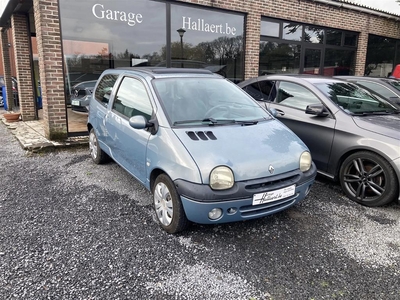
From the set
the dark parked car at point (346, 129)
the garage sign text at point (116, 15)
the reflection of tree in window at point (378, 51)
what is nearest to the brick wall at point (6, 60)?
the garage sign text at point (116, 15)

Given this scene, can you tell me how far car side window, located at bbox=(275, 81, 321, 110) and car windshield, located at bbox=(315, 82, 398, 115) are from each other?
0.17m

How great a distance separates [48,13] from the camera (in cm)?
550

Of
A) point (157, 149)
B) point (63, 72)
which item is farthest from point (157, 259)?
point (63, 72)

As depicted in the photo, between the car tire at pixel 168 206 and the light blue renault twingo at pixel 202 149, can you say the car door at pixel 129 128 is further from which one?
the car tire at pixel 168 206

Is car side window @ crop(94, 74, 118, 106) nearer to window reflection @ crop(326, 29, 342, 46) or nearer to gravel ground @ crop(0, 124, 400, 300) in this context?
gravel ground @ crop(0, 124, 400, 300)

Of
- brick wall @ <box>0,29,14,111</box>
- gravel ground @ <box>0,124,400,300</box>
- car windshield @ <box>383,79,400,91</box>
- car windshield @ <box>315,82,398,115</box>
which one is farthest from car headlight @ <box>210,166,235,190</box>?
brick wall @ <box>0,29,14,111</box>

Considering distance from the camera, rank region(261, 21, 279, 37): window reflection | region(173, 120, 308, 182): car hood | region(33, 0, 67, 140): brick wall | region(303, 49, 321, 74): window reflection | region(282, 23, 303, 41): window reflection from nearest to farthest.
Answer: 1. region(173, 120, 308, 182): car hood
2. region(33, 0, 67, 140): brick wall
3. region(261, 21, 279, 37): window reflection
4. region(282, 23, 303, 41): window reflection
5. region(303, 49, 321, 74): window reflection

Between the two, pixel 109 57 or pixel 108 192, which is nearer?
pixel 108 192

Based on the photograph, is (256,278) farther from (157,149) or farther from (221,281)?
(157,149)

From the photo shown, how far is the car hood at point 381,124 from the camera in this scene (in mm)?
3496

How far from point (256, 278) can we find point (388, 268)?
44.8 inches

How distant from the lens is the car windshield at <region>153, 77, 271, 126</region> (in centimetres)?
324

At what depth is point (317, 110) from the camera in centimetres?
401

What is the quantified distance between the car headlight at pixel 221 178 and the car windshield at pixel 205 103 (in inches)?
29.3
